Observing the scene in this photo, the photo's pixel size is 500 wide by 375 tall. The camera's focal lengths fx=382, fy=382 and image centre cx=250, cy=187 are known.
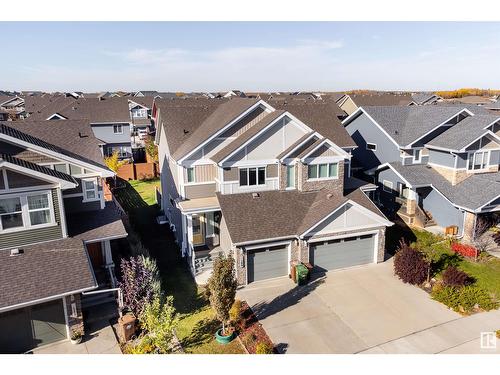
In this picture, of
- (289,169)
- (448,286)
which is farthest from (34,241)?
(448,286)

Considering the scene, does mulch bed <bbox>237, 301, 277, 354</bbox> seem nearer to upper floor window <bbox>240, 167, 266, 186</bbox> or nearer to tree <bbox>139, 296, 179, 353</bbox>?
tree <bbox>139, 296, 179, 353</bbox>

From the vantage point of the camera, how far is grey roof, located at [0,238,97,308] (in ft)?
48.0

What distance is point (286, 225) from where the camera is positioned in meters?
21.3

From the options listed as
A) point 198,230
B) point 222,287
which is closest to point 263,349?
point 222,287

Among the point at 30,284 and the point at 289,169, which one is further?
the point at 289,169

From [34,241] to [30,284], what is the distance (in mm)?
2540

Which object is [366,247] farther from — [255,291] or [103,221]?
[103,221]

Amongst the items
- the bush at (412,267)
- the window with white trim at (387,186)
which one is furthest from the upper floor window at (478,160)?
the bush at (412,267)

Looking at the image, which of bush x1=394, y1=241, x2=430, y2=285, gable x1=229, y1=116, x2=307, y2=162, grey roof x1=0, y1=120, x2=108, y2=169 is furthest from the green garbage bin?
grey roof x1=0, y1=120, x2=108, y2=169

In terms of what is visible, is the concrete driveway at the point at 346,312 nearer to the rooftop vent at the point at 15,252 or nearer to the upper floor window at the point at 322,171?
the upper floor window at the point at 322,171

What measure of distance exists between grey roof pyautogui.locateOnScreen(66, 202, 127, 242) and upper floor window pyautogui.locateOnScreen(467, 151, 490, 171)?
2463 centimetres

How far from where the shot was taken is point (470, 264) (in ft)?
74.6

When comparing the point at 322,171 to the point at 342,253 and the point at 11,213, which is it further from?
the point at 11,213

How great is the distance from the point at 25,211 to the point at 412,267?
62.6ft
